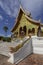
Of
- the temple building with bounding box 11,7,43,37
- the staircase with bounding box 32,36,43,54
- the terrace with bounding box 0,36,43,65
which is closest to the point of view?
the terrace with bounding box 0,36,43,65

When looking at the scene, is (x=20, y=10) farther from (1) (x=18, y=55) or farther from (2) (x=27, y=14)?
(1) (x=18, y=55)

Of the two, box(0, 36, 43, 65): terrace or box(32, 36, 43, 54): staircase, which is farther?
box(32, 36, 43, 54): staircase

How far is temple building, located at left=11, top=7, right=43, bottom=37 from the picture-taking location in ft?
71.4

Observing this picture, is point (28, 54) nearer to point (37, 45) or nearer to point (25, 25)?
point (37, 45)

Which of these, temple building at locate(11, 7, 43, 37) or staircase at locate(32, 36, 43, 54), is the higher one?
temple building at locate(11, 7, 43, 37)

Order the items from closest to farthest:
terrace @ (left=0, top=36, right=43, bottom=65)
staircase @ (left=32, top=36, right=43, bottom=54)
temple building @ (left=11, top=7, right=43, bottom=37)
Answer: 1. terrace @ (left=0, top=36, right=43, bottom=65)
2. staircase @ (left=32, top=36, right=43, bottom=54)
3. temple building @ (left=11, top=7, right=43, bottom=37)

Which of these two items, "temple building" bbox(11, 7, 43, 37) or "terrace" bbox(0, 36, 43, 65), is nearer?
"terrace" bbox(0, 36, 43, 65)

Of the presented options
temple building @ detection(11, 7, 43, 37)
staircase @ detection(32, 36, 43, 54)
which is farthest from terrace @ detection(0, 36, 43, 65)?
temple building @ detection(11, 7, 43, 37)

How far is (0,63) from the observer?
11.1 meters

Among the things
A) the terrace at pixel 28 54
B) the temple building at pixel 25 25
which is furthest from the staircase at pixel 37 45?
the temple building at pixel 25 25

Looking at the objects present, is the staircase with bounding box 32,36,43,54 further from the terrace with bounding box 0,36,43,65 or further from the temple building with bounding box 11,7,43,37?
the temple building with bounding box 11,7,43,37

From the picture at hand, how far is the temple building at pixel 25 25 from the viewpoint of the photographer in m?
21.8

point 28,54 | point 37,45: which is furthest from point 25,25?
point 28,54

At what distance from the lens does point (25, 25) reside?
23.0 m
